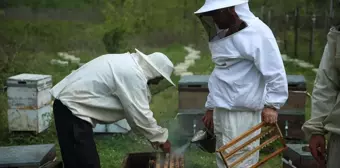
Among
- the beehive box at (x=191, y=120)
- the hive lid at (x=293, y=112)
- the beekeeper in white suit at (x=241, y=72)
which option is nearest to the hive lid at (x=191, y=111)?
the beehive box at (x=191, y=120)

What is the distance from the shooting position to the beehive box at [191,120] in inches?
184

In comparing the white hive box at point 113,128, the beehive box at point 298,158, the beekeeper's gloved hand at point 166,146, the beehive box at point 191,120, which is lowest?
the white hive box at point 113,128

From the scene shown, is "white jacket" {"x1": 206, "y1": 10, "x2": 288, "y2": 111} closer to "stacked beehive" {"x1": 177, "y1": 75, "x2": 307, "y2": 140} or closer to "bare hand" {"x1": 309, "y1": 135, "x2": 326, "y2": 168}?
"bare hand" {"x1": 309, "y1": 135, "x2": 326, "y2": 168}

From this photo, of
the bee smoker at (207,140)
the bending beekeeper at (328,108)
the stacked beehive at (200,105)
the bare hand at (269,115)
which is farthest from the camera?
the stacked beehive at (200,105)

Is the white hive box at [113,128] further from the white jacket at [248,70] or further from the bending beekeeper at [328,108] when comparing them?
the bending beekeeper at [328,108]

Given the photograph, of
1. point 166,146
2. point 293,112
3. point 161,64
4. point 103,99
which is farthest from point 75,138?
point 293,112

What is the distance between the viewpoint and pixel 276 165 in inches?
170

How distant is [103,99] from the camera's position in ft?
9.30

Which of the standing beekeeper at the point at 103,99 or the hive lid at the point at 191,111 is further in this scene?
the hive lid at the point at 191,111

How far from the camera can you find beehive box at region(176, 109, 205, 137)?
466 cm

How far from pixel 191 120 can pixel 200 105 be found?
0.17 metres

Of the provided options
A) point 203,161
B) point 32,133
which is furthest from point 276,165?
point 32,133

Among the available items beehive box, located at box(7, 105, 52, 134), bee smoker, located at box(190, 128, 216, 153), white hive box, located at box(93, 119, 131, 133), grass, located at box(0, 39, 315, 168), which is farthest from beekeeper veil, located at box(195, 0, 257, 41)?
beehive box, located at box(7, 105, 52, 134)

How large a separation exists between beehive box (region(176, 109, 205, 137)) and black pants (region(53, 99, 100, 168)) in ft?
6.13
